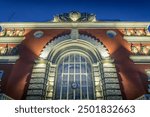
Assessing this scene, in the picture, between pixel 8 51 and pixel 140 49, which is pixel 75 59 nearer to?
pixel 140 49

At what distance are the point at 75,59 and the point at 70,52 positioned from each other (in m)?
0.87

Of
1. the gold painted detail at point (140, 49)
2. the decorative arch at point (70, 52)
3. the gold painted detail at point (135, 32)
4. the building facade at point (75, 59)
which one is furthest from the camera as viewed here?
the gold painted detail at point (135, 32)

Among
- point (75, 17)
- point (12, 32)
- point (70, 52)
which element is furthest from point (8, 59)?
point (75, 17)

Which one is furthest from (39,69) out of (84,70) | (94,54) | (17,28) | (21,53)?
(17,28)

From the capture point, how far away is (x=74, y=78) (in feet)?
61.7

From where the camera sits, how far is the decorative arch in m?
16.9

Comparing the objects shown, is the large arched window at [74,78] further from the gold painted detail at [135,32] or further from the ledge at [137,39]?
the gold painted detail at [135,32]

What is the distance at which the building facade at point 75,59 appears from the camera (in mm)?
17297

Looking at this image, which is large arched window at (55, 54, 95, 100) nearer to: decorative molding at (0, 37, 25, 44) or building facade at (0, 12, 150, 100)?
building facade at (0, 12, 150, 100)

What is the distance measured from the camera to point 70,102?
836 cm

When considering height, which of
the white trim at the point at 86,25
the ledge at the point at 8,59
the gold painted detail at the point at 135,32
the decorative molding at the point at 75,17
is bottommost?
the ledge at the point at 8,59

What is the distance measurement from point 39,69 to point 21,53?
2.93 meters

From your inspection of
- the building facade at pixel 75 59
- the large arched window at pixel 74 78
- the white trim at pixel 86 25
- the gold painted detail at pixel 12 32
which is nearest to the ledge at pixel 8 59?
the building facade at pixel 75 59

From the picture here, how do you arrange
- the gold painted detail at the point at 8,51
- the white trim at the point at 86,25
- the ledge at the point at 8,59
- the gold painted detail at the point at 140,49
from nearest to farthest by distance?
the ledge at the point at 8,59, the gold painted detail at the point at 8,51, the gold painted detail at the point at 140,49, the white trim at the point at 86,25
